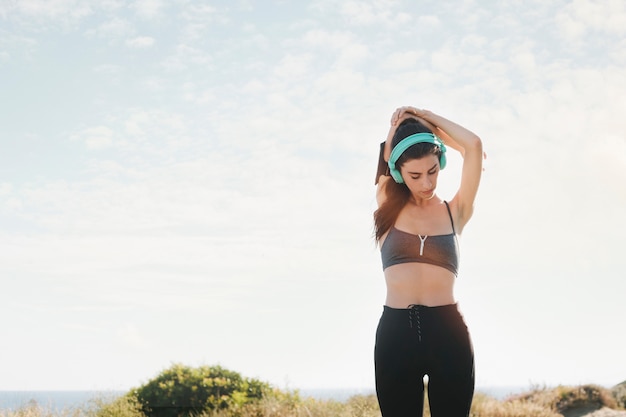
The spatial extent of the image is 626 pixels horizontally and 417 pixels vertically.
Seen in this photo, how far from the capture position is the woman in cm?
305

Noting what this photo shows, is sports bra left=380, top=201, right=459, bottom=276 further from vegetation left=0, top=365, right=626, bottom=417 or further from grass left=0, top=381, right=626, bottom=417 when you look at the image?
vegetation left=0, top=365, right=626, bottom=417

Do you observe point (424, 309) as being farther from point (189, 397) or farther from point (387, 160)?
point (189, 397)

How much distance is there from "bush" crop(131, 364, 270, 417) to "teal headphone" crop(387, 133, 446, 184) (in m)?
6.86

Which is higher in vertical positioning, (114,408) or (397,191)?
(397,191)

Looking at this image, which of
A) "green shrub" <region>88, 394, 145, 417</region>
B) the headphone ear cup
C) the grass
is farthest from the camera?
"green shrub" <region>88, 394, 145, 417</region>

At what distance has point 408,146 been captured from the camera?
322 cm

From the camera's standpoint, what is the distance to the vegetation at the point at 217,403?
8.43 metres

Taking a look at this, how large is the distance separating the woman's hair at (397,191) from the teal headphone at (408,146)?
0.02 meters

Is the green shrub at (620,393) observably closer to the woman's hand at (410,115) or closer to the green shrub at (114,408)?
the green shrub at (114,408)

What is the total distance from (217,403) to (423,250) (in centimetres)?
700

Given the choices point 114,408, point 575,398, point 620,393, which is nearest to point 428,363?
point 114,408

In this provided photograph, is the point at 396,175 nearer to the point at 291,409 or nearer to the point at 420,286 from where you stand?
the point at 420,286

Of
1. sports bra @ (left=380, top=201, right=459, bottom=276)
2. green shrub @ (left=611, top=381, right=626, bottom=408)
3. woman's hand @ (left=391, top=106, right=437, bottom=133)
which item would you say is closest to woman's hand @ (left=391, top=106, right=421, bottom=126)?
woman's hand @ (left=391, top=106, right=437, bottom=133)

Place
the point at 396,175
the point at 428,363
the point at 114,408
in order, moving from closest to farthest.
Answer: the point at 428,363
the point at 396,175
the point at 114,408
